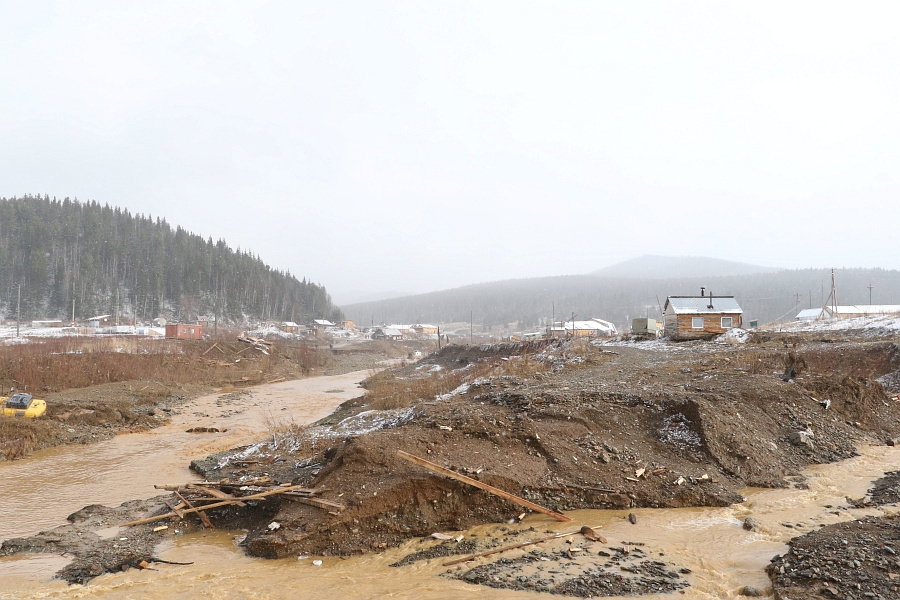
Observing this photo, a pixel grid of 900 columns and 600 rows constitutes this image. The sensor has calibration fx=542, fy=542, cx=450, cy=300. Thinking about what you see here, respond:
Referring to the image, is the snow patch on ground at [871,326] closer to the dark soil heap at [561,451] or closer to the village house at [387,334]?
the dark soil heap at [561,451]

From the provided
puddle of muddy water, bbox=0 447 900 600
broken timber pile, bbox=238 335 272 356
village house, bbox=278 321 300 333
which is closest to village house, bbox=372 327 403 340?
village house, bbox=278 321 300 333

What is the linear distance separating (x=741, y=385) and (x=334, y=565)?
13.2 meters

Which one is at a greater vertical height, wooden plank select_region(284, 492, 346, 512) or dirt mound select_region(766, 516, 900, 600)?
dirt mound select_region(766, 516, 900, 600)

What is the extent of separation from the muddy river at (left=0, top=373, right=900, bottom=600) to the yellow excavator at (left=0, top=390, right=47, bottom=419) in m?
7.24

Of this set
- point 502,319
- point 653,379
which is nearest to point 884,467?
point 653,379

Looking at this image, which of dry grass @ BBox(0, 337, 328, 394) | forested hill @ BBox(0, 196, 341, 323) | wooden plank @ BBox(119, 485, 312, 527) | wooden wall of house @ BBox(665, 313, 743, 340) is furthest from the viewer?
forested hill @ BBox(0, 196, 341, 323)

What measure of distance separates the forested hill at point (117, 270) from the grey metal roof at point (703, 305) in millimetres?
89791

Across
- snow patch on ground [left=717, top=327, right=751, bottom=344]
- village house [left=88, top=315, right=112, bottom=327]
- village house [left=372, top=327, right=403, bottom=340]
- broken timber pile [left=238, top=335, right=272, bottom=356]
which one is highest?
snow patch on ground [left=717, top=327, right=751, bottom=344]

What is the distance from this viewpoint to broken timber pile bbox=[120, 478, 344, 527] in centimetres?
999

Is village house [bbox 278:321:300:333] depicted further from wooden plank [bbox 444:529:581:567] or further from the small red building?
wooden plank [bbox 444:529:581:567]

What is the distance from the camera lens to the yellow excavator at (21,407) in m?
20.9

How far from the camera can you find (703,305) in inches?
1698

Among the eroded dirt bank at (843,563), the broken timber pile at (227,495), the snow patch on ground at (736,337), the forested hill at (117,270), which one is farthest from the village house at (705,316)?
the forested hill at (117,270)

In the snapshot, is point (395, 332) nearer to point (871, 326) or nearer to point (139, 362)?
point (139, 362)
